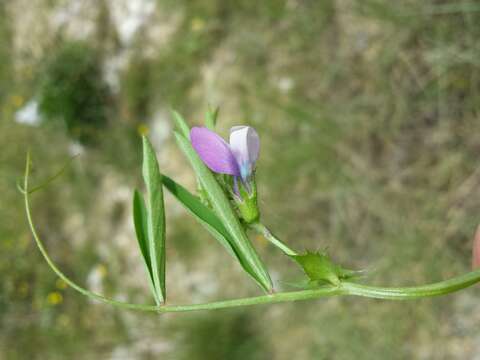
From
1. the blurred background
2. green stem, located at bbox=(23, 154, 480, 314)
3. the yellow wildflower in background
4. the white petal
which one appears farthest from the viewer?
the yellow wildflower in background

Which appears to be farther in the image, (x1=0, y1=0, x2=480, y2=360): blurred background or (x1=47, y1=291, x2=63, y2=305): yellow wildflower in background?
(x1=47, y1=291, x2=63, y2=305): yellow wildflower in background

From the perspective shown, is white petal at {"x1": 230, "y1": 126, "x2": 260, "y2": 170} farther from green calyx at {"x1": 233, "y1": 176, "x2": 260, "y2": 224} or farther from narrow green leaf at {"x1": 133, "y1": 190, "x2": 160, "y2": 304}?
narrow green leaf at {"x1": 133, "y1": 190, "x2": 160, "y2": 304}

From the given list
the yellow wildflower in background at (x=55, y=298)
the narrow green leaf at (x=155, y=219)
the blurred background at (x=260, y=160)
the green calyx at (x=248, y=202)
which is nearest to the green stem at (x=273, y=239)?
the green calyx at (x=248, y=202)

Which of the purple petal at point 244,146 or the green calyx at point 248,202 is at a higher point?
the purple petal at point 244,146

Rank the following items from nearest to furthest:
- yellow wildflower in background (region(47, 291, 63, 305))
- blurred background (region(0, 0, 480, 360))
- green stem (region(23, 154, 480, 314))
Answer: green stem (region(23, 154, 480, 314)) < blurred background (region(0, 0, 480, 360)) < yellow wildflower in background (region(47, 291, 63, 305))

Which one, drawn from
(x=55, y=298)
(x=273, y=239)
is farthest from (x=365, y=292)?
(x=55, y=298)

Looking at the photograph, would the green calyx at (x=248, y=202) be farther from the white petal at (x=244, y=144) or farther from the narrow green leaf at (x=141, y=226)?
the narrow green leaf at (x=141, y=226)

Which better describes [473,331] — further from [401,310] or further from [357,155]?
[357,155]

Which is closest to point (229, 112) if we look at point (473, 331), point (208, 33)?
point (208, 33)

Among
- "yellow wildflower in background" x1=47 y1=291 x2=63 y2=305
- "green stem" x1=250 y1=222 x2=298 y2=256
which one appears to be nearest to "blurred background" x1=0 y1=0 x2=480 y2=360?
"yellow wildflower in background" x1=47 y1=291 x2=63 y2=305
